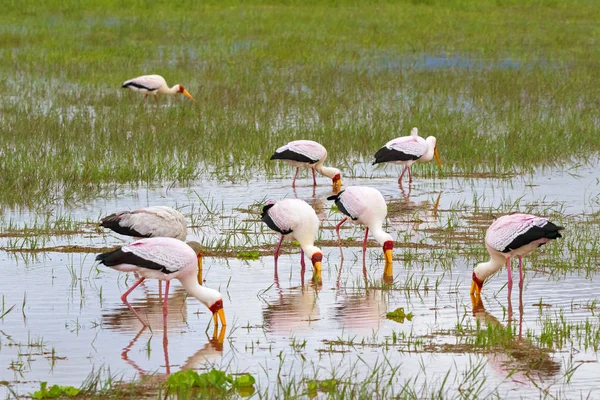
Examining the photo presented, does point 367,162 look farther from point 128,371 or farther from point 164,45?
point 164,45

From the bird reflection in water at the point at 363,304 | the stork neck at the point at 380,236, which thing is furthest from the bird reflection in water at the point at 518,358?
the stork neck at the point at 380,236

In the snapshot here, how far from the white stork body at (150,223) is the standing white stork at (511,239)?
2557mm

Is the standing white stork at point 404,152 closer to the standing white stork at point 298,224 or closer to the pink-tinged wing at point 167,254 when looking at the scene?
the standing white stork at point 298,224

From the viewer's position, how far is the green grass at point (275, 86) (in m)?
15.1

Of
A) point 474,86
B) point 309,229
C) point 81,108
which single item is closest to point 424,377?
point 309,229

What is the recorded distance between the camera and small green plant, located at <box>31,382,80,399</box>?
588 cm

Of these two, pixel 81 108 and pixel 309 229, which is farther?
pixel 81 108

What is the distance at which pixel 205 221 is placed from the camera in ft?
37.6

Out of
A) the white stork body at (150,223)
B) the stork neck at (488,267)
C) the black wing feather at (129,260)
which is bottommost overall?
the stork neck at (488,267)

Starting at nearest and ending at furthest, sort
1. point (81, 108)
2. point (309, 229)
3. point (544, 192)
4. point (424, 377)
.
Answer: point (424, 377) < point (309, 229) < point (544, 192) < point (81, 108)

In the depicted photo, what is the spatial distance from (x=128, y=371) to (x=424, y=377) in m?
1.72

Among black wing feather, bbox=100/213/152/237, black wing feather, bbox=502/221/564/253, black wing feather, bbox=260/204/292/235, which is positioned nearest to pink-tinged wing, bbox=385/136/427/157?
black wing feather, bbox=260/204/292/235

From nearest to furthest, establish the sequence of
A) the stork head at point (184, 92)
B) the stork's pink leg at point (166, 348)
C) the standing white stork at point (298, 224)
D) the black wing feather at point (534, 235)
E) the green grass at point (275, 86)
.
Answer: the stork's pink leg at point (166, 348)
the black wing feather at point (534, 235)
the standing white stork at point (298, 224)
the green grass at point (275, 86)
the stork head at point (184, 92)

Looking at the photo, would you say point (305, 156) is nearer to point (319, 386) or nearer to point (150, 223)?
point (150, 223)
